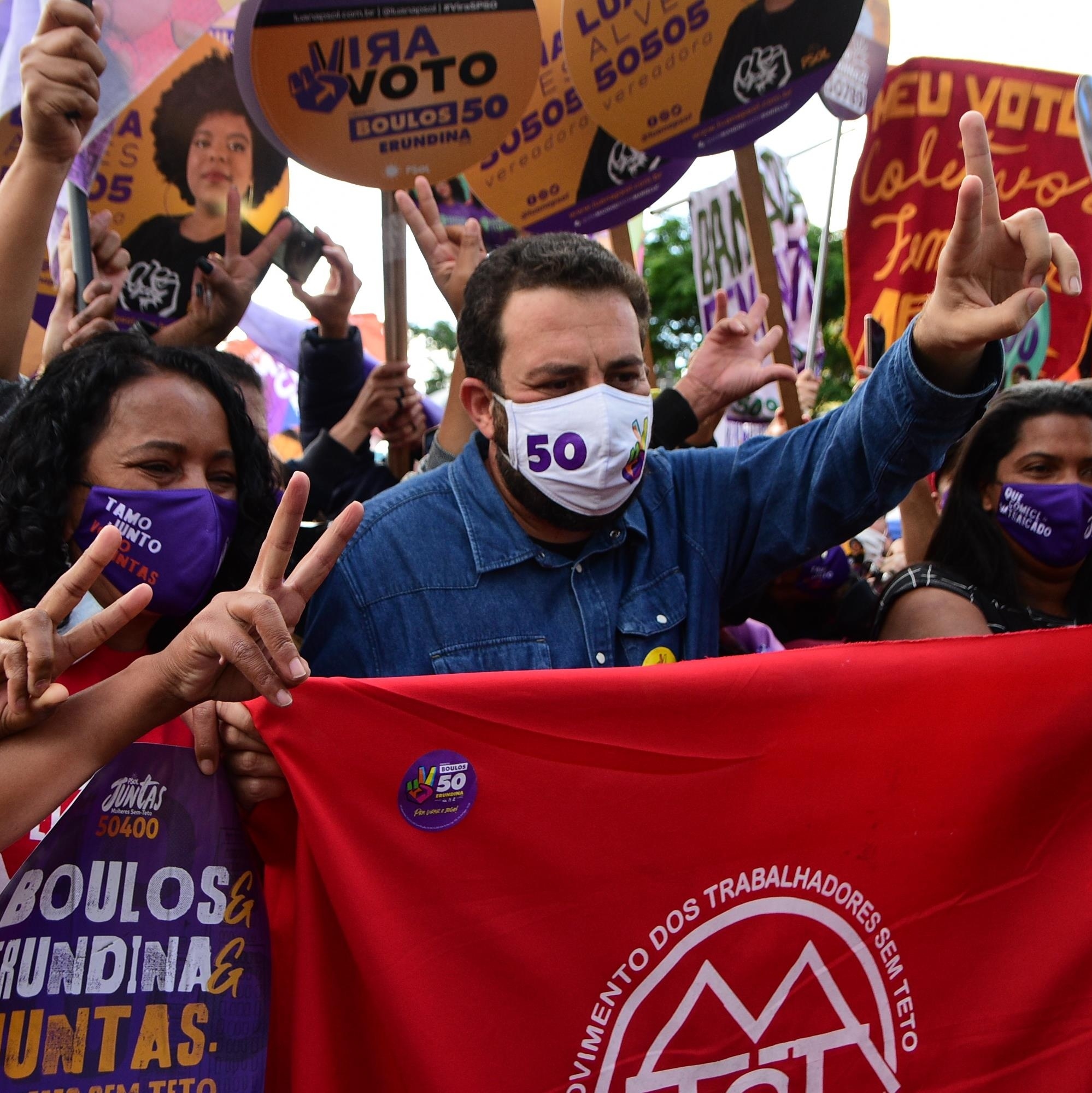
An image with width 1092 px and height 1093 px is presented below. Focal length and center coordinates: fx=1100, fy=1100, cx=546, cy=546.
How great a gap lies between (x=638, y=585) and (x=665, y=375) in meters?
21.4

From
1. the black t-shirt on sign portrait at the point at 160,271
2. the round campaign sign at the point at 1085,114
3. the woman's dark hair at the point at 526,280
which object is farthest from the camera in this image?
the round campaign sign at the point at 1085,114

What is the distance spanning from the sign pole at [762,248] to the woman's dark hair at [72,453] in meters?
1.89

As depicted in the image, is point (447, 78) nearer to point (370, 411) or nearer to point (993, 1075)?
point (370, 411)

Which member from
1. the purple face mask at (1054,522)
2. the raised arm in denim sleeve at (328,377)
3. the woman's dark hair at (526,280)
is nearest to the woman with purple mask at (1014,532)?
the purple face mask at (1054,522)

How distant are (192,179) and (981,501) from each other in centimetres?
266

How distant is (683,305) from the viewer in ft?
67.6

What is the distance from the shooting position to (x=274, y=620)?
58.1 inches

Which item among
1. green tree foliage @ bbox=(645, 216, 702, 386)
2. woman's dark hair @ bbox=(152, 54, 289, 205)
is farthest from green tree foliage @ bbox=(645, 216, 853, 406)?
woman's dark hair @ bbox=(152, 54, 289, 205)

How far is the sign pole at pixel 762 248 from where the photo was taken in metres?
3.52

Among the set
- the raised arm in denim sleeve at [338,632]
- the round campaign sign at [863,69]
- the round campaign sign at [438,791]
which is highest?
the round campaign sign at [863,69]

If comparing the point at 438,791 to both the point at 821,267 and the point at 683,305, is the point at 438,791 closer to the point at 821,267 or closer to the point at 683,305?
the point at 821,267

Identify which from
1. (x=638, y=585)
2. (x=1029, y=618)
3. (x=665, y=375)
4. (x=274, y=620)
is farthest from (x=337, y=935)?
(x=665, y=375)

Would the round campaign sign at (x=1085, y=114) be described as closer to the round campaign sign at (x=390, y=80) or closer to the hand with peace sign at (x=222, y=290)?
the round campaign sign at (x=390, y=80)

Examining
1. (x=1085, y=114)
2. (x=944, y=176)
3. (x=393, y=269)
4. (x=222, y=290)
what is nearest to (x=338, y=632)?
(x=393, y=269)
